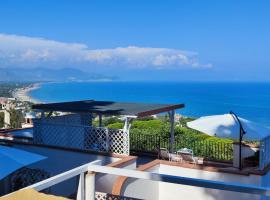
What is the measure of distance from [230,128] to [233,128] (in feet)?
0.26

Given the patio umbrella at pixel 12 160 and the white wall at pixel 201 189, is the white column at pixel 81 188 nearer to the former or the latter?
the patio umbrella at pixel 12 160

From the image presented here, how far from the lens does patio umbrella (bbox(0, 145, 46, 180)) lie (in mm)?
5766

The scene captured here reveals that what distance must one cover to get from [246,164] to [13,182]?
614cm

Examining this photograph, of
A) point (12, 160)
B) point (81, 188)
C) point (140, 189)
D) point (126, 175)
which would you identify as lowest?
point (140, 189)

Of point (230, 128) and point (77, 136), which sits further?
point (77, 136)

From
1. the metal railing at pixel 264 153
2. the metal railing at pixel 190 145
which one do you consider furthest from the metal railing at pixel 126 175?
the metal railing at pixel 190 145

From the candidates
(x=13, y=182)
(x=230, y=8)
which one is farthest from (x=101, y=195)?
(x=230, y=8)

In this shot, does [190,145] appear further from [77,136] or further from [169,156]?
[77,136]

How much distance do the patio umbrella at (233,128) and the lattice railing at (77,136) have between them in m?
2.49

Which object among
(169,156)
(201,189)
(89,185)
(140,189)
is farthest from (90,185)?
(169,156)

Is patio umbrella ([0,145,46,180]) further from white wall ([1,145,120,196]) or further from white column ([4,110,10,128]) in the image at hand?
white column ([4,110,10,128])

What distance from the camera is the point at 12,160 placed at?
612cm

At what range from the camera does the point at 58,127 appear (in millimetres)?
12328

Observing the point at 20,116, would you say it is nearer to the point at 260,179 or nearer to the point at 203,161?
the point at 203,161
